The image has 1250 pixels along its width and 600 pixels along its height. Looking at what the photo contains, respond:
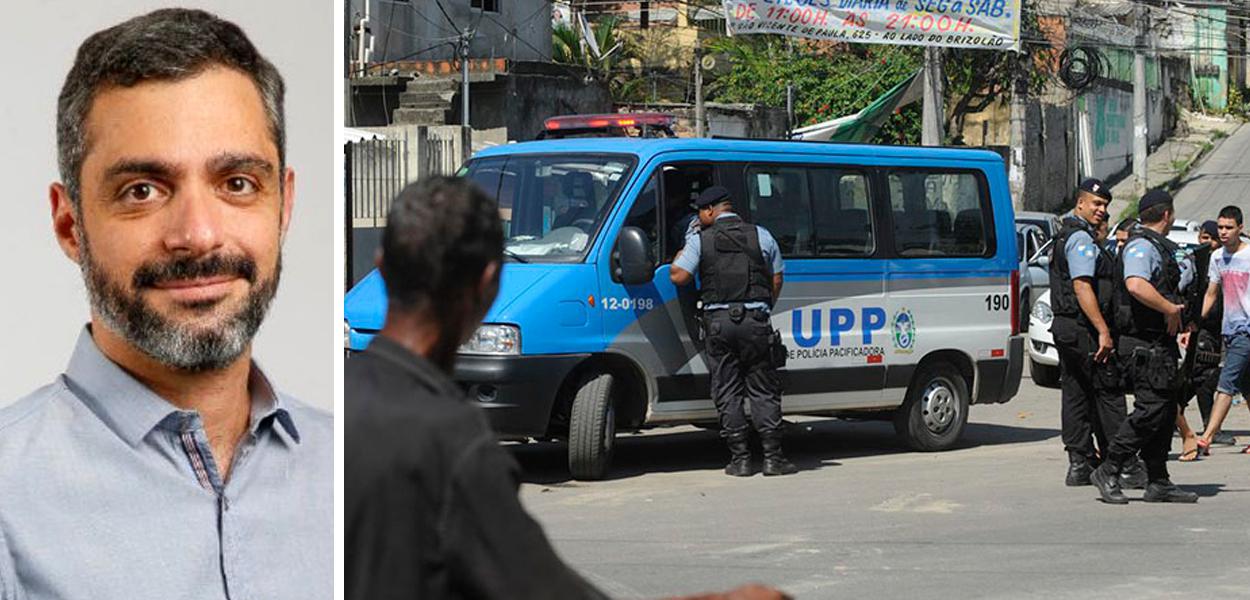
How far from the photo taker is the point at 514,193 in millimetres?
8430

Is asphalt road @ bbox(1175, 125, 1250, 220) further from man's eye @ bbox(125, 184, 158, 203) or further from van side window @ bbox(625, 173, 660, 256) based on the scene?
man's eye @ bbox(125, 184, 158, 203)

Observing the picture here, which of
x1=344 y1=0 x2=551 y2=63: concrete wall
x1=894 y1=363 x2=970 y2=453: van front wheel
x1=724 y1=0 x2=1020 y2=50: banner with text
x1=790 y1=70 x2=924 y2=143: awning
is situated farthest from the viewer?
x1=790 y1=70 x2=924 y2=143: awning

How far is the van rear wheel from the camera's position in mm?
9742

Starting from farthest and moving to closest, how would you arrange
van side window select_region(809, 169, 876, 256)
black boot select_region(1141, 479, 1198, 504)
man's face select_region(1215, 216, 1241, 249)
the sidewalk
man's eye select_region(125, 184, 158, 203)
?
1. the sidewalk
2. man's face select_region(1215, 216, 1241, 249)
3. van side window select_region(809, 169, 876, 256)
4. black boot select_region(1141, 479, 1198, 504)
5. man's eye select_region(125, 184, 158, 203)

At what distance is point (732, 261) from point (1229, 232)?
137 inches

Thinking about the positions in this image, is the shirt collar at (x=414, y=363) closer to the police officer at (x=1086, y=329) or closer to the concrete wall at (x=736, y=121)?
the police officer at (x=1086, y=329)

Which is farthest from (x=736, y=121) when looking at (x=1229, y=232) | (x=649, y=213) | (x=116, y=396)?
(x=116, y=396)

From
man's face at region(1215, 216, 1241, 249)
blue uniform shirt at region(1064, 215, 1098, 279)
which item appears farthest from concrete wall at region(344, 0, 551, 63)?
blue uniform shirt at region(1064, 215, 1098, 279)

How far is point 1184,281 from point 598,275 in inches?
169

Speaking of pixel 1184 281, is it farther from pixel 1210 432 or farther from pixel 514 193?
pixel 514 193

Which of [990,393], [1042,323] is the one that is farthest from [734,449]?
[1042,323]

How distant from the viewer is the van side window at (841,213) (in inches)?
429

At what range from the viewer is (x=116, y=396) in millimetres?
1759

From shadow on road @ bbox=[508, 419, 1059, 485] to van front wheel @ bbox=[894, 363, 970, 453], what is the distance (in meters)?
0.22
